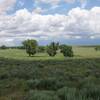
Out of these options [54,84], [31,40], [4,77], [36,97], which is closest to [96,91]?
[36,97]

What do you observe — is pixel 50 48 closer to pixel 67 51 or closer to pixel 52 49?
pixel 52 49

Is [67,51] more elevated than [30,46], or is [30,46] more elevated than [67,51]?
[30,46]

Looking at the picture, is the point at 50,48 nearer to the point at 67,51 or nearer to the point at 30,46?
the point at 67,51

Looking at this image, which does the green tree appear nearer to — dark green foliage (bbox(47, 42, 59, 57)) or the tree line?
the tree line

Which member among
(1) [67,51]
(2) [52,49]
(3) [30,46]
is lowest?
(1) [67,51]

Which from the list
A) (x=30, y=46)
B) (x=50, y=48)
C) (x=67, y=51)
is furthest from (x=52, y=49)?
(x=30, y=46)

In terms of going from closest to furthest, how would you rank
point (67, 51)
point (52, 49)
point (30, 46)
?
point (67, 51), point (52, 49), point (30, 46)

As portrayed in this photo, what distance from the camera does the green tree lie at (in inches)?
4407

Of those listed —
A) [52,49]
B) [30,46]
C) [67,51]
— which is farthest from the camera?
[30,46]

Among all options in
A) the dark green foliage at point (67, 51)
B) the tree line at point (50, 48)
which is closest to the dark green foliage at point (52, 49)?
the tree line at point (50, 48)

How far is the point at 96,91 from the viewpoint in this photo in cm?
877

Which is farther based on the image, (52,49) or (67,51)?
(52,49)

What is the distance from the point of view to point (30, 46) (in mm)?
112812

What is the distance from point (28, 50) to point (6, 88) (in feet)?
330
